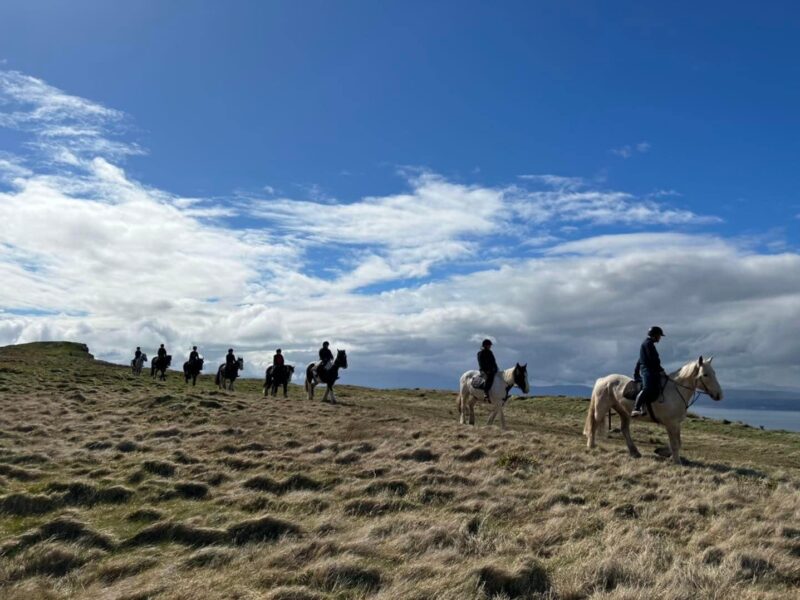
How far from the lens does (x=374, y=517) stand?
34.4 feet

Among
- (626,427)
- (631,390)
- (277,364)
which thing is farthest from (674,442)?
(277,364)

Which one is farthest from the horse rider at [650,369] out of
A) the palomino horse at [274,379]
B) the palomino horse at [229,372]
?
the palomino horse at [229,372]

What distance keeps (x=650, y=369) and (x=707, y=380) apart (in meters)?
1.44

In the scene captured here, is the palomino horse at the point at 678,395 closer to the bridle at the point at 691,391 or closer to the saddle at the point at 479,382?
the bridle at the point at 691,391

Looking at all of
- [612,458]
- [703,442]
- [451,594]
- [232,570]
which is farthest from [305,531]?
[703,442]

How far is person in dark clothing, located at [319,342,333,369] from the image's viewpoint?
35500mm

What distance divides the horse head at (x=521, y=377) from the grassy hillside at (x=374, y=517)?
3.86 metres

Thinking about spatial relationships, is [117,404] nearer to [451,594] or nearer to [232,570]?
[232,570]

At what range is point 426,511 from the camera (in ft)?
35.4

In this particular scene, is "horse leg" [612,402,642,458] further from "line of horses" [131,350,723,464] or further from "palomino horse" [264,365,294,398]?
"palomino horse" [264,365,294,398]

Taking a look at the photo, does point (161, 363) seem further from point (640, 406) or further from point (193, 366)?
point (640, 406)

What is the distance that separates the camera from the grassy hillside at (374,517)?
7387 millimetres

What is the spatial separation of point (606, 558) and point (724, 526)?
3.22m

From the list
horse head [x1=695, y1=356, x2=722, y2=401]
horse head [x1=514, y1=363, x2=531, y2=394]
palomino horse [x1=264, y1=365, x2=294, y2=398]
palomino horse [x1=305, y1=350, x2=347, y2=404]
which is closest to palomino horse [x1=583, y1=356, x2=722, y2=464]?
horse head [x1=695, y1=356, x2=722, y2=401]
